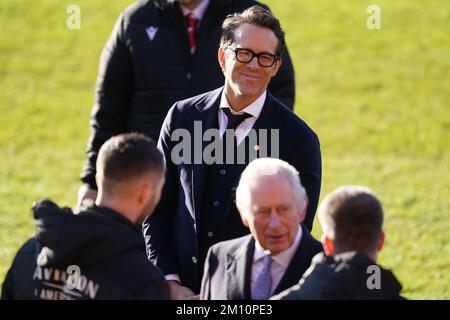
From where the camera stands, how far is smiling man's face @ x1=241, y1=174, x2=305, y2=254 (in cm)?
437

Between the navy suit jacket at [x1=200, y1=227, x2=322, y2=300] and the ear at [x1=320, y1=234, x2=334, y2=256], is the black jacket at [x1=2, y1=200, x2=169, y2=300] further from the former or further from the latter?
the ear at [x1=320, y1=234, x2=334, y2=256]

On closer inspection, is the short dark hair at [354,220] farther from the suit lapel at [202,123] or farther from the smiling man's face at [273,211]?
the suit lapel at [202,123]

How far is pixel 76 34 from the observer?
16.8 meters

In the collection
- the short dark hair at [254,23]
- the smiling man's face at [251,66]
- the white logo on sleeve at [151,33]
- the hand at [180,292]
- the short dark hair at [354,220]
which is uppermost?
the white logo on sleeve at [151,33]

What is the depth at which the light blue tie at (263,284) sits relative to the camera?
441cm

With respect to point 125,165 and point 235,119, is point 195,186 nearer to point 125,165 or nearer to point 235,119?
point 235,119

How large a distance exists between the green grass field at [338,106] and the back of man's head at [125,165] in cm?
452

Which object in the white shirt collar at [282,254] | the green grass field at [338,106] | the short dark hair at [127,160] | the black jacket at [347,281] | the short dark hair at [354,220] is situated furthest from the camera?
the green grass field at [338,106]

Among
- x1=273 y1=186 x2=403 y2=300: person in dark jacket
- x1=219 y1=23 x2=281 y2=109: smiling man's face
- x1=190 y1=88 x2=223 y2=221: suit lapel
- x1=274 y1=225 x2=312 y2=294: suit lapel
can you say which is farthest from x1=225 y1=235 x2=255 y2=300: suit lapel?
x1=219 y1=23 x2=281 y2=109: smiling man's face

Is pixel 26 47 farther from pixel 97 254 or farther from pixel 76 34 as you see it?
pixel 97 254

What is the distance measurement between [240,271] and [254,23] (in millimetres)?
1311

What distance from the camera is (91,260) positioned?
4164 mm

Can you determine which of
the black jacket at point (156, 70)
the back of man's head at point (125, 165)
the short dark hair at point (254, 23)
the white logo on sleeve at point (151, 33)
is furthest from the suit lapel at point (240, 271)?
the white logo on sleeve at point (151, 33)
